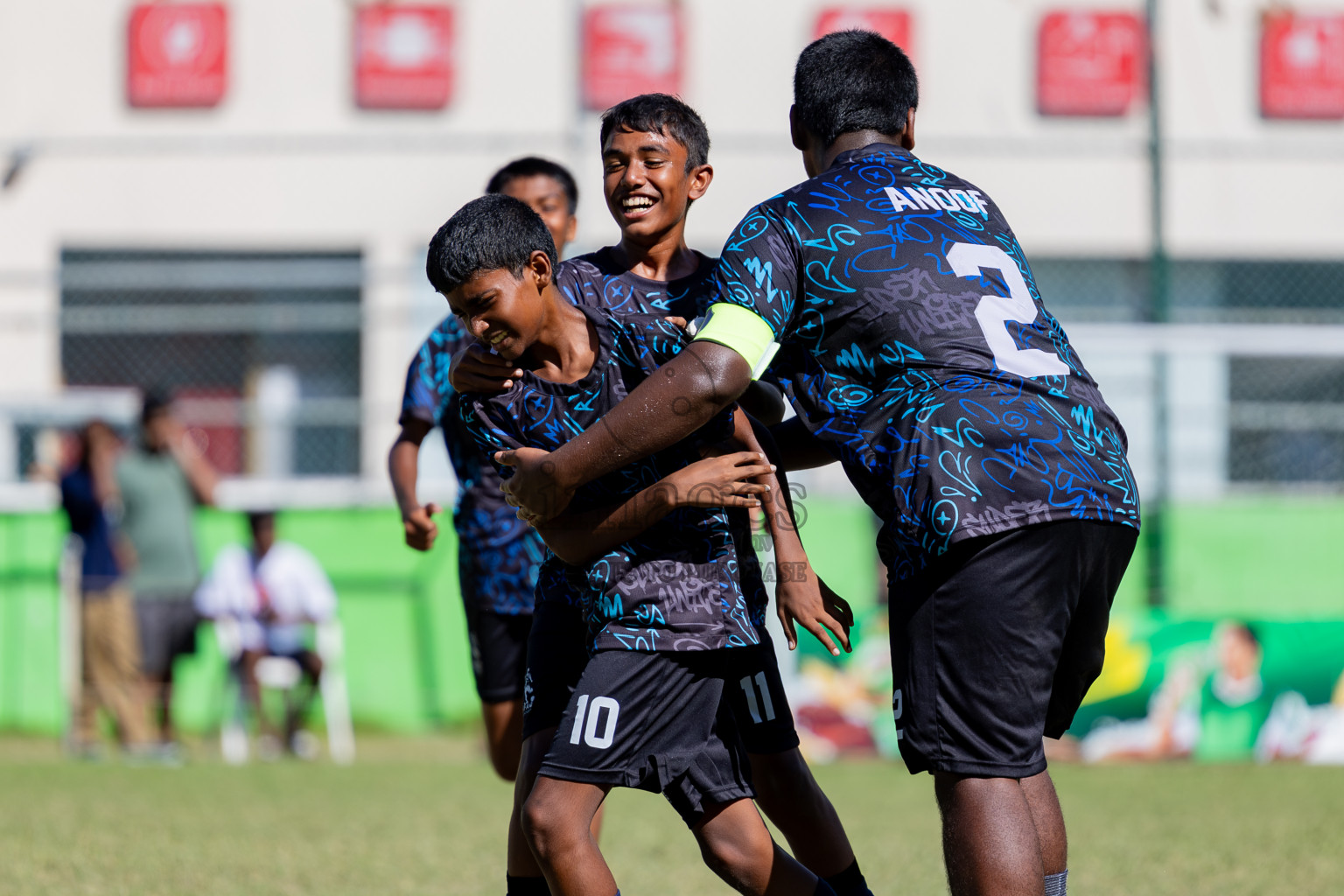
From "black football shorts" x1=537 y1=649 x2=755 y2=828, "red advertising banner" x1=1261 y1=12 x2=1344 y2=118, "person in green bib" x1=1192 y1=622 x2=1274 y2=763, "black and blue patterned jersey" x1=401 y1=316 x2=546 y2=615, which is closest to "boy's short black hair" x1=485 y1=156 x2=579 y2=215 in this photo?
"black and blue patterned jersey" x1=401 y1=316 x2=546 y2=615

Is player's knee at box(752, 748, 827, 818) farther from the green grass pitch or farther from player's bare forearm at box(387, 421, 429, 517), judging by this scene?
player's bare forearm at box(387, 421, 429, 517)

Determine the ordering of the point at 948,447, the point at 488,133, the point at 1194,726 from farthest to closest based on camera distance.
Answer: the point at 488,133
the point at 1194,726
the point at 948,447

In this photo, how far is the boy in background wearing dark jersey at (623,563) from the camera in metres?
2.99

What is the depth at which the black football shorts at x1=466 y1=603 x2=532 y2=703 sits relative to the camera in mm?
4461

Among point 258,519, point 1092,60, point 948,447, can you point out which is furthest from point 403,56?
point 948,447

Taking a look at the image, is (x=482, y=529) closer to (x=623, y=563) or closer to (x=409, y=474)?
(x=409, y=474)

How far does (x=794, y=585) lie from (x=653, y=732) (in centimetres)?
42

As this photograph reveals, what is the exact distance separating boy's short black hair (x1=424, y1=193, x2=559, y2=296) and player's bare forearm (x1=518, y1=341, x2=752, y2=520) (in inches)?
16.6

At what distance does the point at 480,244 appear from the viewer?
9.95 ft

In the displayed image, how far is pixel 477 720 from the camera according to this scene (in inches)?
411

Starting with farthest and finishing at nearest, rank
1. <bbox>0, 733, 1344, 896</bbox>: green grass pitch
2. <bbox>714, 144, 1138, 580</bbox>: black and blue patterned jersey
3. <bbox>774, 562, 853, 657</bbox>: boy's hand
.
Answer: <bbox>0, 733, 1344, 896</bbox>: green grass pitch → <bbox>774, 562, 853, 657</bbox>: boy's hand → <bbox>714, 144, 1138, 580</bbox>: black and blue patterned jersey

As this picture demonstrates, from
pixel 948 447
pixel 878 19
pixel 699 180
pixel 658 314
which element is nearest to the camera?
pixel 948 447

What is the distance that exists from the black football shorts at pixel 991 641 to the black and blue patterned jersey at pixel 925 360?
0.16 feet

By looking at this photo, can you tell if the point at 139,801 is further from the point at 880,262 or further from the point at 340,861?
the point at 880,262
